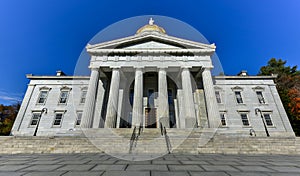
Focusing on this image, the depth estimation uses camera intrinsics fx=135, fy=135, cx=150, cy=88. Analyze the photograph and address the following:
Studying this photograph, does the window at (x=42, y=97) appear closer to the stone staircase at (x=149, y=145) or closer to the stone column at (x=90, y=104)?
the stone column at (x=90, y=104)

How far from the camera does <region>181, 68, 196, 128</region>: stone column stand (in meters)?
13.5

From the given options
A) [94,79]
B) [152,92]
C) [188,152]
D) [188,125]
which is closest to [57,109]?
[94,79]

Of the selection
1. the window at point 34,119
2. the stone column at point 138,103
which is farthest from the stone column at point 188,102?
the window at point 34,119

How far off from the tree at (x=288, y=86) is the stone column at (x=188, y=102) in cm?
1915

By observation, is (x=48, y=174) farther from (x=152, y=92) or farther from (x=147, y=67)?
(x=152, y=92)

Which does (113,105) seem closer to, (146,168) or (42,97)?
(146,168)

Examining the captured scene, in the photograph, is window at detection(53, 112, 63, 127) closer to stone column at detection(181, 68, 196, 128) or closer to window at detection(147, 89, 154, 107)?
window at detection(147, 89, 154, 107)

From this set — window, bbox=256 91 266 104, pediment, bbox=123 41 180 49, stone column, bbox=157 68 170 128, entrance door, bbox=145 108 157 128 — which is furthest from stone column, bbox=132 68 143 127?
window, bbox=256 91 266 104

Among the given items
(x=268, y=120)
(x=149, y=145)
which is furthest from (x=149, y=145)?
(x=268, y=120)

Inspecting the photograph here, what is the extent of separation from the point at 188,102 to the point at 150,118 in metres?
5.78

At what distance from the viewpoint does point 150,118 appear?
17734 mm

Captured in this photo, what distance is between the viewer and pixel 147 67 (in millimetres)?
16516

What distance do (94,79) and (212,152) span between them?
13.5m

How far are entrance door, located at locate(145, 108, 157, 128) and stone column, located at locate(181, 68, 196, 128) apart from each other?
188 inches
